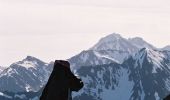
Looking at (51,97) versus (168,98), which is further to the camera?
(168,98)

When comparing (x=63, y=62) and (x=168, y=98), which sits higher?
(x=63, y=62)

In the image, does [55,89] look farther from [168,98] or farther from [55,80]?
[168,98]

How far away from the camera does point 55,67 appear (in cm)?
1856

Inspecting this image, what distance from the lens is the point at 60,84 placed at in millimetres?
18250

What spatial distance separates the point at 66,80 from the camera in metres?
18.4

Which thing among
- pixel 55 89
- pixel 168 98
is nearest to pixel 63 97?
pixel 55 89

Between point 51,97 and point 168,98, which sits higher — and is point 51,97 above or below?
above

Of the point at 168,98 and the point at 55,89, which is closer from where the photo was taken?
the point at 55,89

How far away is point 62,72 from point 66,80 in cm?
27

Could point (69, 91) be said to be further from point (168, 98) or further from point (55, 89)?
point (168, 98)

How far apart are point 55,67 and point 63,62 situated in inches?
16.2

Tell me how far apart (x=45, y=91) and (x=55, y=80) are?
0.44 m

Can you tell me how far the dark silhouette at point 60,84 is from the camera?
59.6ft

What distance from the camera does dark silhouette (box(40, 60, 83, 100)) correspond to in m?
18.2
